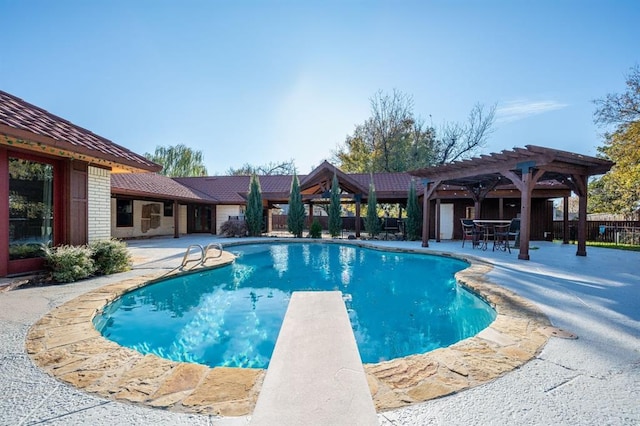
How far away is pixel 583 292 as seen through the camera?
15.8 ft

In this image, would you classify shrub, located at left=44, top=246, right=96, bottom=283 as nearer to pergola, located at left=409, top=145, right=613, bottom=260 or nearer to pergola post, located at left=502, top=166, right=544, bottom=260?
pergola, located at left=409, top=145, right=613, bottom=260

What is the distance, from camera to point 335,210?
1720cm

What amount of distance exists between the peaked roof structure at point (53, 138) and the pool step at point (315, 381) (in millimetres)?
5091

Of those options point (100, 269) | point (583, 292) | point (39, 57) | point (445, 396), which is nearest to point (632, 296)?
point (583, 292)

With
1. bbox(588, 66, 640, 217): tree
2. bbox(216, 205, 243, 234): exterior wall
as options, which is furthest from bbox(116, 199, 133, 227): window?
bbox(588, 66, 640, 217): tree

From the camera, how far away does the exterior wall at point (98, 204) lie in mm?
6777

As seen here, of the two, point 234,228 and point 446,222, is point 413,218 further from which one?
point 234,228

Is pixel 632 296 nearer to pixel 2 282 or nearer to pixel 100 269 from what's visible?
pixel 100 269

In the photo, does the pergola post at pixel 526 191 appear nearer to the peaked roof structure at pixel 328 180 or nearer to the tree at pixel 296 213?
the peaked roof structure at pixel 328 180

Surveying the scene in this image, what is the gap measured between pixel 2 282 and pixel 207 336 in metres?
3.63

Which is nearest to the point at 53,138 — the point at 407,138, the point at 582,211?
the point at 582,211

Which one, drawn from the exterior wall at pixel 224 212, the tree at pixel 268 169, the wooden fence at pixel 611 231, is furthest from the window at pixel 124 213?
the wooden fence at pixel 611 231

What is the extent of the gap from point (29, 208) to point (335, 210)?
1315 cm

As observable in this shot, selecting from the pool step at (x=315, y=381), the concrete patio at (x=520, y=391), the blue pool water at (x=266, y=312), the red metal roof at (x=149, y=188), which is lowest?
the blue pool water at (x=266, y=312)
